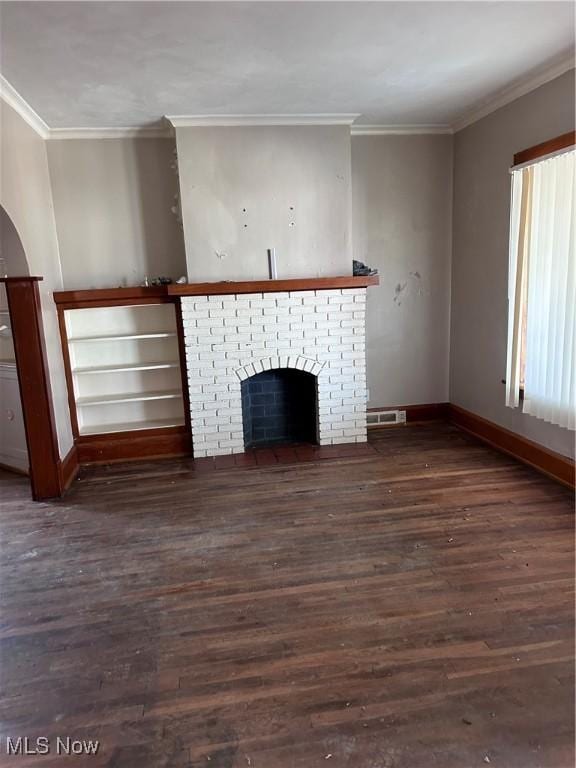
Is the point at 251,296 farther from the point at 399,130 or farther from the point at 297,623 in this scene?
the point at 297,623

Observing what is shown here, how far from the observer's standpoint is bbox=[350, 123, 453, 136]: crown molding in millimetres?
4477

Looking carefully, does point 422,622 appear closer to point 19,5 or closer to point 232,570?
point 232,570

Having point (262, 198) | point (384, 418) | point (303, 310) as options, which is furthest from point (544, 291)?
point (262, 198)

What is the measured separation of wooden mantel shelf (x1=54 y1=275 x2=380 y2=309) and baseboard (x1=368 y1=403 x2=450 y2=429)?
1.41m

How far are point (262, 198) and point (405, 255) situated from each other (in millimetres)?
1481

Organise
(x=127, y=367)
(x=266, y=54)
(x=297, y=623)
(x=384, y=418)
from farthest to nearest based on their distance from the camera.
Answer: (x=384, y=418) → (x=127, y=367) → (x=266, y=54) → (x=297, y=623)

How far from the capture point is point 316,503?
339 cm

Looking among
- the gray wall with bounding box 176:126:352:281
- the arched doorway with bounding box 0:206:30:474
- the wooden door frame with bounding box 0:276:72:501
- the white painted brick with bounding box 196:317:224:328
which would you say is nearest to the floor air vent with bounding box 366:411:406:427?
the gray wall with bounding box 176:126:352:281

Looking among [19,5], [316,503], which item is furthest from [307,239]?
[19,5]

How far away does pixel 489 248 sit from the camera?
420cm

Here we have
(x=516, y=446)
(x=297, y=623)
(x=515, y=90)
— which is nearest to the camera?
(x=297, y=623)

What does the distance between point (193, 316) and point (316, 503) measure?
183 centimetres
